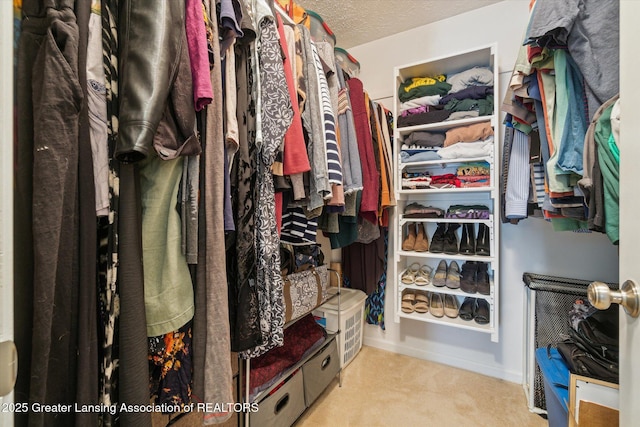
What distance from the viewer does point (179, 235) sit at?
63cm

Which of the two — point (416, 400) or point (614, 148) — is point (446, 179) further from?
point (416, 400)

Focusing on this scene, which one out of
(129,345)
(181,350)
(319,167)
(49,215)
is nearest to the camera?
(49,215)

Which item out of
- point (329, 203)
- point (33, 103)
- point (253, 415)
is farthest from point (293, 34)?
point (253, 415)

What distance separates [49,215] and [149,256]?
0.68 feet

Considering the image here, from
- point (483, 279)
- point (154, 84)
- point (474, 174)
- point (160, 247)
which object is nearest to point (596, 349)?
point (483, 279)

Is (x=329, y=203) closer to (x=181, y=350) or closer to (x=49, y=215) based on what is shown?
(x=181, y=350)

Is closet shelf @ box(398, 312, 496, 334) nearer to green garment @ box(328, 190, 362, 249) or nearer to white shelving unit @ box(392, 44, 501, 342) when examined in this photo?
white shelving unit @ box(392, 44, 501, 342)

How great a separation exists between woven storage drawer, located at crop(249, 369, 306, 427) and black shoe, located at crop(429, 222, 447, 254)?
107cm

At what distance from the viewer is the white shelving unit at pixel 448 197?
1522 mm

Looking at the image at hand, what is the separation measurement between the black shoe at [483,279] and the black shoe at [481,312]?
0.16 metres

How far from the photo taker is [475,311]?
1668mm

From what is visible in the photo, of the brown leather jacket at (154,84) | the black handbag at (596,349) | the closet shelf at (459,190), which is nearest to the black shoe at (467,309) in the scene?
the black handbag at (596,349)

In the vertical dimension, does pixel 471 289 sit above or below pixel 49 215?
below

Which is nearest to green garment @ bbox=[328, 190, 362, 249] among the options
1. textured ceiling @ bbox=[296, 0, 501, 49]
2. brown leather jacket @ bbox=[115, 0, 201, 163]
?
brown leather jacket @ bbox=[115, 0, 201, 163]
